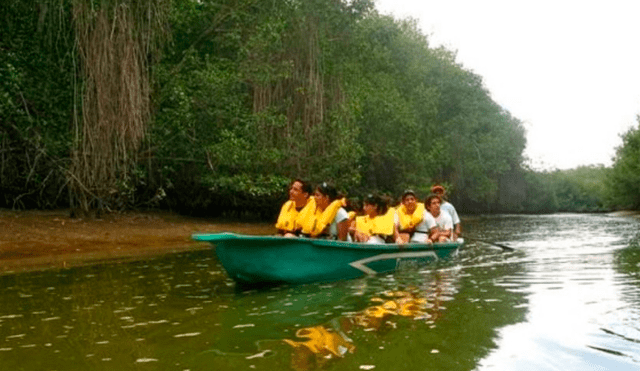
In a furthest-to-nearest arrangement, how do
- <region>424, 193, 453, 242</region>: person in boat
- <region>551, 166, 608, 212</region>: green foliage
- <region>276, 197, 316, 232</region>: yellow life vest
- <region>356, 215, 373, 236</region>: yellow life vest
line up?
<region>551, 166, 608, 212</region>: green foliage
<region>424, 193, 453, 242</region>: person in boat
<region>356, 215, 373, 236</region>: yellow life vest
<region>276, 197, 316, 232</region>: yellow life vest

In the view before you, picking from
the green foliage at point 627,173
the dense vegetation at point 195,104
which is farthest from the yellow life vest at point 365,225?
the green foliage at point 627,173

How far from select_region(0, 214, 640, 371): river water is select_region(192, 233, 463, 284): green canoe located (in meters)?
0.25

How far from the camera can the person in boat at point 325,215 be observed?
400 inches

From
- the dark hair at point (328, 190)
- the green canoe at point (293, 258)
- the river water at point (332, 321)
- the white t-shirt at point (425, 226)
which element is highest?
the dark hair at point (328, 190)

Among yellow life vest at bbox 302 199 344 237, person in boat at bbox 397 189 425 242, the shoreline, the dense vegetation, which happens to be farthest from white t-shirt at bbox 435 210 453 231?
the dense vegetation

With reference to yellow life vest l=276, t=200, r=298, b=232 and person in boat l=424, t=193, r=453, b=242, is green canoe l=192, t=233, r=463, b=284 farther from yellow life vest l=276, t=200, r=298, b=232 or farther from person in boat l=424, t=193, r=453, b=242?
person in boat l=424, t=193, r=453, b=242

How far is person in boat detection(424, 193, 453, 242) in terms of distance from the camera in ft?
42.9

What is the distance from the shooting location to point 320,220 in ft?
33.5

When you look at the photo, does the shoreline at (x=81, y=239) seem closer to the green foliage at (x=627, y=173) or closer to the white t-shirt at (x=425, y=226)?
the white t-shirt at (x=425, y=226)

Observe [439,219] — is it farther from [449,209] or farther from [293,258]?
[293,258]

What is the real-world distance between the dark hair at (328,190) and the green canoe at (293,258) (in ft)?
2.53

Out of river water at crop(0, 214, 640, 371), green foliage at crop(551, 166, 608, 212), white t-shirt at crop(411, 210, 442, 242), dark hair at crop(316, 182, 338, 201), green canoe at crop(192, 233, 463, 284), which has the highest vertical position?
green foliage at crop(551, 166, 608, 212)

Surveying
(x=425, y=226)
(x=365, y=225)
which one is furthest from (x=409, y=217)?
(x=365, y=225)

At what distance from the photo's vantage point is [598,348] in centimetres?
534
